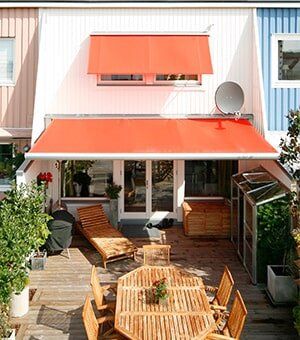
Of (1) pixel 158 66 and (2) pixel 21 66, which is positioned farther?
(2) pixel 21 66

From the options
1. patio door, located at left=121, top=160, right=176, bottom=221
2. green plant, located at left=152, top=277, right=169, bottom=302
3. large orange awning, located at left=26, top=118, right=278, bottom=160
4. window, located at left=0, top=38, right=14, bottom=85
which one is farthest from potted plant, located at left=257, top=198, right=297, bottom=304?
window, located at left=0, top=38, right=14, bottom=85

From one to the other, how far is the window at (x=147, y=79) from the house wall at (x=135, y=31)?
0.69ft

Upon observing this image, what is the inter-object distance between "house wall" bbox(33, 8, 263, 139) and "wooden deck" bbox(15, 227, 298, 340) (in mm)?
5204

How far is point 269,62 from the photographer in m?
17.6

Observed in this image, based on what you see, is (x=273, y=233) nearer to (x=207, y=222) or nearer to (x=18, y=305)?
(x=207, y=222)

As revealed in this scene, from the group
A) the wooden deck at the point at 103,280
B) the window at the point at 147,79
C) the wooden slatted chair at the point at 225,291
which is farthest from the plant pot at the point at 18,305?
the window at the point at 147,79

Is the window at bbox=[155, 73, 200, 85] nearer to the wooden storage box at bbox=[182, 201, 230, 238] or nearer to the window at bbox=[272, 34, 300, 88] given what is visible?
the window at bbox=[272, 34, 300, 88]

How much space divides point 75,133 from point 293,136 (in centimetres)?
719

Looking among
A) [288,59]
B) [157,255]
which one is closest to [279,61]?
[288,59]

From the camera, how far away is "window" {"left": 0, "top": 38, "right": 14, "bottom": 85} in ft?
59.7

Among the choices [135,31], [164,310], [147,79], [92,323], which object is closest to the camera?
[92,323]

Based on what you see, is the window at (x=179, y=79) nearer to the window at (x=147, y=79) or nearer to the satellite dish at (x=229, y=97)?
the window at (x=147, y=79)

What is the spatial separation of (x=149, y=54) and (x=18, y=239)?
30.3ft

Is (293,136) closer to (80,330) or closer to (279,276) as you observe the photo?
(279,276)
